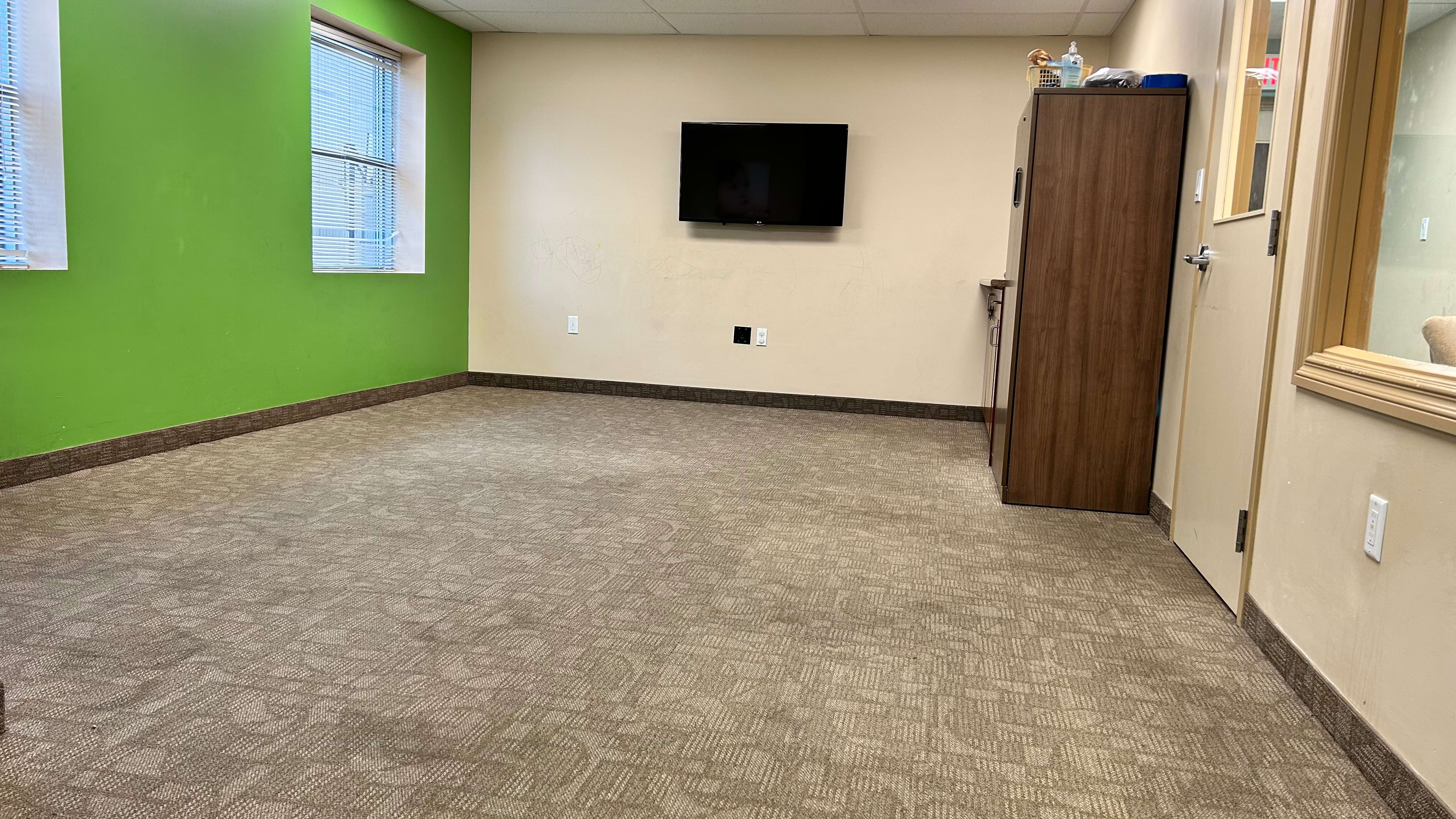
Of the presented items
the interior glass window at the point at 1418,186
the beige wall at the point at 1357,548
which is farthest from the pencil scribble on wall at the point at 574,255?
the interior glass window at the point at 1418,186

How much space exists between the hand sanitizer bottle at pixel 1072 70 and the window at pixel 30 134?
354 centimetres

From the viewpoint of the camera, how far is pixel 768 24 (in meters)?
5.64

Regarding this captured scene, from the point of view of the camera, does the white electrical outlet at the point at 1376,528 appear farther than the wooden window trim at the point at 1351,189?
No

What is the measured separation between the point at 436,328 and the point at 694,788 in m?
4.99

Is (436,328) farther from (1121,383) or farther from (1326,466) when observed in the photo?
(1326,466)

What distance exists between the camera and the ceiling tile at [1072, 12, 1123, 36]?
520 cm

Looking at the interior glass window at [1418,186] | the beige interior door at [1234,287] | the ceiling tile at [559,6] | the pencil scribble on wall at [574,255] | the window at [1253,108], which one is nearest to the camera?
the interior glass window at [1418,186]

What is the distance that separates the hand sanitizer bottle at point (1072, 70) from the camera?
3.64 meters

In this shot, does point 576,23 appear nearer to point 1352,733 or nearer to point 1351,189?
point 1351,189

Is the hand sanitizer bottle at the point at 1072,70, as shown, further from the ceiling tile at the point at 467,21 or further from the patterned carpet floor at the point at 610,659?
the ceiling tile at the point at 467,21

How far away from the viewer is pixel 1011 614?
2.51m

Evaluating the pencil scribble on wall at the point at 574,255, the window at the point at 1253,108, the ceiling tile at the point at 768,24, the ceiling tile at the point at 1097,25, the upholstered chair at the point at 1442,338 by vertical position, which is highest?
the ceiling tile at the point at 1097,25

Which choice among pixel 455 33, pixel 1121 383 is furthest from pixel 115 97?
pixel 1121 383

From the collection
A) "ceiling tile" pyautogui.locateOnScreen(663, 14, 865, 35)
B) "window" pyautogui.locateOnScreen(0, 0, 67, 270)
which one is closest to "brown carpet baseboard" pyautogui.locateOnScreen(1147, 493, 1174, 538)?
"ceiling tile" pyautogui.locateOnScreen(663, 14, 865, 35)
